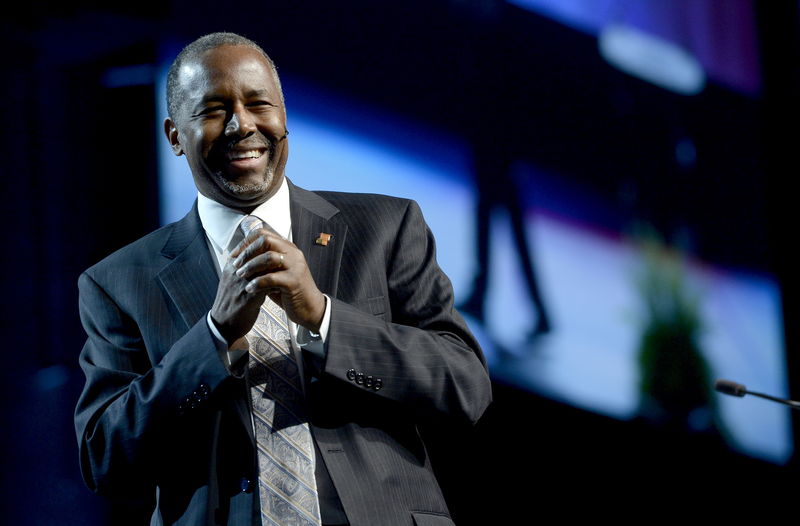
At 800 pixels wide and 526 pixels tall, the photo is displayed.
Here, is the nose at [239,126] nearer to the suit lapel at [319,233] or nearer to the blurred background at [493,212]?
the suit lapel at [319,233]

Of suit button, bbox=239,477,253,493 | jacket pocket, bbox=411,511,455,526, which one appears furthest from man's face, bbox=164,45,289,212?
jacket pocket, bbox=411,511,455,526

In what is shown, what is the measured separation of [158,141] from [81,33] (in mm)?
375

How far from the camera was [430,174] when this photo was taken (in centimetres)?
239

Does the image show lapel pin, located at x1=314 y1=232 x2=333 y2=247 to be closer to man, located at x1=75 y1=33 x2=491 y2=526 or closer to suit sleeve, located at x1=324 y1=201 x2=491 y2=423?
man, located at x1=75 y1=33 x2=491 y2=526

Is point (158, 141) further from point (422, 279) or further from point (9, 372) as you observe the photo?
point (422, 279)

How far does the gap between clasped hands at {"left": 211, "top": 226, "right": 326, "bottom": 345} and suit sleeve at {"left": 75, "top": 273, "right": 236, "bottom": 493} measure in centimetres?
5

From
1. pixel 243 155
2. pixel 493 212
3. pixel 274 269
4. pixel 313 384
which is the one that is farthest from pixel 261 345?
pixel 493 212

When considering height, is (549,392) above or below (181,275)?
below

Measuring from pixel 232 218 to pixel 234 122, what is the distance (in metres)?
0.17

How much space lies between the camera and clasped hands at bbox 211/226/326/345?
122cm

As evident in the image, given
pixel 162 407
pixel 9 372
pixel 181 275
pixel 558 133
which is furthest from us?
pixel 558 133

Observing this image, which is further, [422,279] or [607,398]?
[607,398]

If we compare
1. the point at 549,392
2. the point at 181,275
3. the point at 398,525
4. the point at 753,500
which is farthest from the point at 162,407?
the point at 753,500

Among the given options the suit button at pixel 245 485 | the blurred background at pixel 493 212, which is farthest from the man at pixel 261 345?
the blurred background at pixel 493 212
